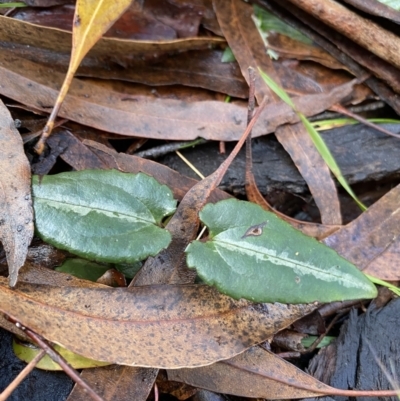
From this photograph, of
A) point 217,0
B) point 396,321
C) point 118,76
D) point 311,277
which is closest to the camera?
point 311,277

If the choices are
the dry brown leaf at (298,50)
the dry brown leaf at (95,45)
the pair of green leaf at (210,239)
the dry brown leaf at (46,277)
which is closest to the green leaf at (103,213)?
the pair of green leaf at (210,239)

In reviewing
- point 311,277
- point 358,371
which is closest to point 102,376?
point 311,277

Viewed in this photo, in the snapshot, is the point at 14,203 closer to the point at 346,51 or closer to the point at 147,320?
the point at 147,320

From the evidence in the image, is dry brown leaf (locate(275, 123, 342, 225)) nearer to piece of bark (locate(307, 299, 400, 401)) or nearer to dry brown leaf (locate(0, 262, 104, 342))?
piece of bark (locate(307, 299, 400, 401))

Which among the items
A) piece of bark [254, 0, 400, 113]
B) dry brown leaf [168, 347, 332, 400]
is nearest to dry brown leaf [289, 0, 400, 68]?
piece of bark [254, 0, 400, 113]

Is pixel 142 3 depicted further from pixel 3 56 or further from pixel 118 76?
pixel 3 56
